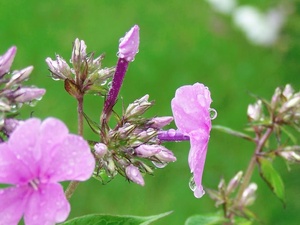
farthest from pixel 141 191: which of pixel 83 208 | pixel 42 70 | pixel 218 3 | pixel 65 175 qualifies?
pixel 65 175

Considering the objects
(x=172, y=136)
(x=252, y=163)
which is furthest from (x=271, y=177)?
(x=172, y=136)

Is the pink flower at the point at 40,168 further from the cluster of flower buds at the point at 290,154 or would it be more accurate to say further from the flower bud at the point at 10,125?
the cluster of flower buds at the point at 290,154

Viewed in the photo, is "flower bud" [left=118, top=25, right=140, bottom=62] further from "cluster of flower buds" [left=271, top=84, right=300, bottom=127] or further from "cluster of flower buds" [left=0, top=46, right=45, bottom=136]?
"cluster of flower buds" [left=271, top=84, right=300, bottom=127]

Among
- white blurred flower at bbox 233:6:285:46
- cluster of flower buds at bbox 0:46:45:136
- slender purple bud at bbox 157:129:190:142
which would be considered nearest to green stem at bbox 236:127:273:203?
slender purple bud at bbox 157:129:190:142

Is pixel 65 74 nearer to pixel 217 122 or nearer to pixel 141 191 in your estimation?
pixel 141 191

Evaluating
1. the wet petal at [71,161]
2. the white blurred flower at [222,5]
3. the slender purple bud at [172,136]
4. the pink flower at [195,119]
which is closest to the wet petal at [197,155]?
the pink flower at [195,119]

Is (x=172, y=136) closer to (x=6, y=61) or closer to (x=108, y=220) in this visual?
(x=108, y=220)
